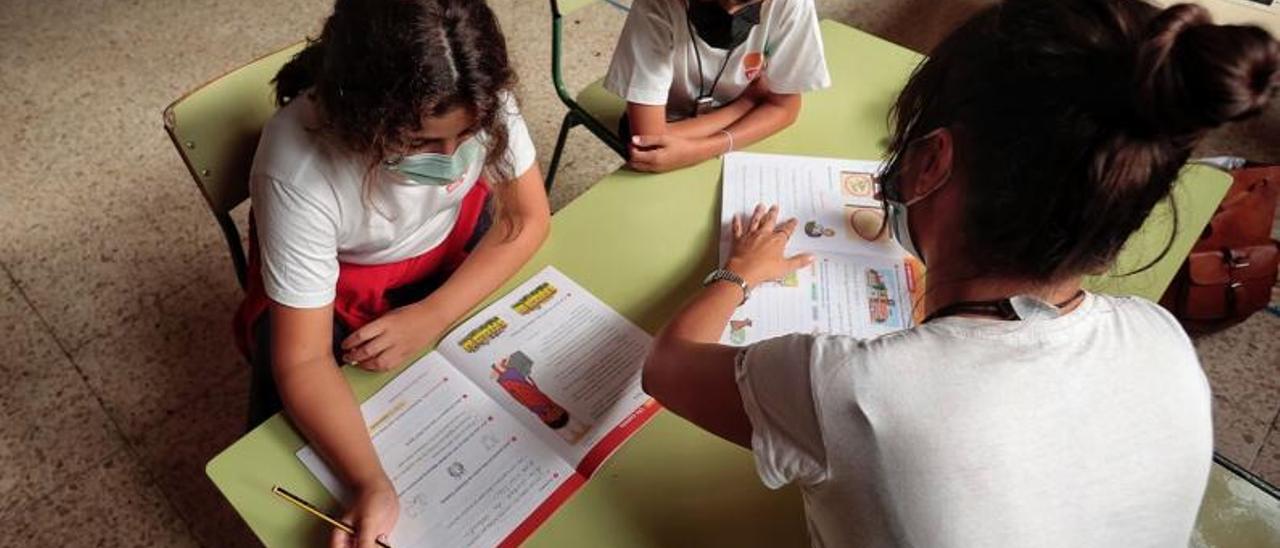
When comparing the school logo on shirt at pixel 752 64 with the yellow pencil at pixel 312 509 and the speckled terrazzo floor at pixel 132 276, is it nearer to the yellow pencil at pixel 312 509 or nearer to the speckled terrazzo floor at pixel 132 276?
the speckled terrazzo floor at pixel 132 276

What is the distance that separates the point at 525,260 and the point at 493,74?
10.1 inches

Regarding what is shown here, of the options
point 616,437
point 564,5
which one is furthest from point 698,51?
point 616,437

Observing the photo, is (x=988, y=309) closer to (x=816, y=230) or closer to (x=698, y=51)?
(x=816, y=230)

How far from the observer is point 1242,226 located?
68.9 inches

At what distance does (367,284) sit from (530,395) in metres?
0.41

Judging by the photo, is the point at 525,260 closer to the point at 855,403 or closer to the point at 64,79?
the point at 855,403

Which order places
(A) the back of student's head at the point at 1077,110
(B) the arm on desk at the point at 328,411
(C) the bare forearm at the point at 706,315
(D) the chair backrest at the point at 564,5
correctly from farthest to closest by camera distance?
(D) the chair backrest at the point at 564,5
(C) the bare forearm at the point at 706,315
(B) the arm on desk at the point at 328,411
(A) the back of student's head at the point at 1077,110

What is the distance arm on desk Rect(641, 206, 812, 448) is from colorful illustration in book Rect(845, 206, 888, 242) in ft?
0.33

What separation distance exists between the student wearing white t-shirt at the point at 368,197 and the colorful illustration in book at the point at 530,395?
0.11 m

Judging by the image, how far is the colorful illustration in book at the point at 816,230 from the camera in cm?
108

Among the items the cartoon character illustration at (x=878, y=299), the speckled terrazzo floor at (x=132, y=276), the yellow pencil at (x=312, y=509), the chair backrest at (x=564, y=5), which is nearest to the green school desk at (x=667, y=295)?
the yellow pencil at (x=312, y=509)

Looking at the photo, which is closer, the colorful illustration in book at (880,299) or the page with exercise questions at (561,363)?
the page with exercise questions at (561,363)

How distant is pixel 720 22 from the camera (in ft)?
4.07

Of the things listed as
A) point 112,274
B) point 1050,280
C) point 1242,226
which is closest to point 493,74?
point 1050,280
